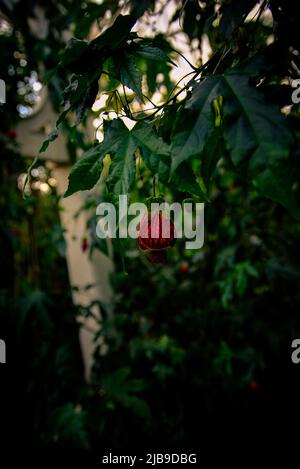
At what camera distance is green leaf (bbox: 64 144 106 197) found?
0.46 metres

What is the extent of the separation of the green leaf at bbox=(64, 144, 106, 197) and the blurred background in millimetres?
721

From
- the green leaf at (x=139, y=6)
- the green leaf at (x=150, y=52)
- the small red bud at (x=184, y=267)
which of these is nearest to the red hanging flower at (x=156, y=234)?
the green leaf at (x=150, y=52)

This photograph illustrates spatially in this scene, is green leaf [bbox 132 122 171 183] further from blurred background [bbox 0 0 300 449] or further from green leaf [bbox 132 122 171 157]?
blurred background [bbox 0 0 300 449]

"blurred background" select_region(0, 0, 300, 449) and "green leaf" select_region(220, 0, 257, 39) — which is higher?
"green leaf" select_region(220, 0, 257, 39)

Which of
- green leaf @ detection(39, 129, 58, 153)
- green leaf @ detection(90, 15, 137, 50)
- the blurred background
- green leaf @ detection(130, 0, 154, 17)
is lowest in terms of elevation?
the blurred background

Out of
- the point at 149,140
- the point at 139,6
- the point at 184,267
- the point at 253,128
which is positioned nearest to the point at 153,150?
the point at 149,140

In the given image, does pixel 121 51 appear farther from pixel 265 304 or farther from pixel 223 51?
pixel 265 304

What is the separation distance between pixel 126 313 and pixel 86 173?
139 cm

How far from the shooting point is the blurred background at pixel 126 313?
1369 millimetres

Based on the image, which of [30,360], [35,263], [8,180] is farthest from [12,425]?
[8,180]

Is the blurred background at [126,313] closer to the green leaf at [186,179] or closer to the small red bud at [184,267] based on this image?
the small red bud at [184,267]

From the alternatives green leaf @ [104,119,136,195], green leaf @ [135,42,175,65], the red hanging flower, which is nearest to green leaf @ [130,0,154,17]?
green leaf @ [135,42,175,65]

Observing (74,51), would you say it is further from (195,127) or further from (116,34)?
(195,127)

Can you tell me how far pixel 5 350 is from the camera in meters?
1.55
